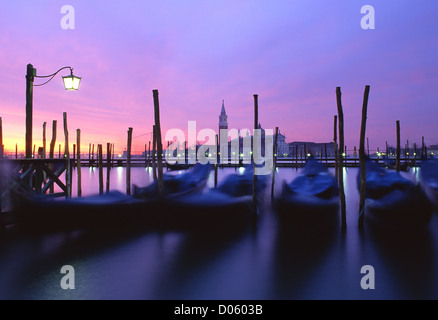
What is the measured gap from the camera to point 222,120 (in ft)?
240

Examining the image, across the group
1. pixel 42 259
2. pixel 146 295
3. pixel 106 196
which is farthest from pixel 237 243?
pixel 42 259

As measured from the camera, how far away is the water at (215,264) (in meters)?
3.12

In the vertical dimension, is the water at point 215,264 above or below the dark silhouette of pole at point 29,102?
below

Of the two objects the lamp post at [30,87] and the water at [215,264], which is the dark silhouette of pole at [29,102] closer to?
the lamp post at [30,87]

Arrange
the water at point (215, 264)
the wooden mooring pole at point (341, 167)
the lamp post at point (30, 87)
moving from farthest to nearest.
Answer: the wooden mooring pole at point (341, 167) < the lamp post at point (30, 87) < the water at point (215, 264)

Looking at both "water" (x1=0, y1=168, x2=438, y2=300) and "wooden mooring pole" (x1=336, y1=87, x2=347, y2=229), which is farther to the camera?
"wooden mooring pole" (x1=336, y1=87, x2=347, y2=229)

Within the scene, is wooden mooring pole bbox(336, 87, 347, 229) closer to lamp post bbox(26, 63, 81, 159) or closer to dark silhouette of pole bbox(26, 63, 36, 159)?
lamp post bbox(26, 63, 81, 159)

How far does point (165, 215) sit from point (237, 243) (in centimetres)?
139

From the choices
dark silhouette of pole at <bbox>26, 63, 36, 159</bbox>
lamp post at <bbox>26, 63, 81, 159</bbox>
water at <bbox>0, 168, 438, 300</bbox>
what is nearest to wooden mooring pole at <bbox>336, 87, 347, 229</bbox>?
water at <bbox>0, 168, 438, 300</bbox>

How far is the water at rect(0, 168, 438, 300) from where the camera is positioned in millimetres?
3115

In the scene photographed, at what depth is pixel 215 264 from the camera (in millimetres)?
3889

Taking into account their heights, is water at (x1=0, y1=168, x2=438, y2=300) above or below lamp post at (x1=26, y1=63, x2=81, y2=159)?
below

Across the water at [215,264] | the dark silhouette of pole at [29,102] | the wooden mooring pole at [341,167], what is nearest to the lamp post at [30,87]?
the dark silhouette of pole at [29,102]
